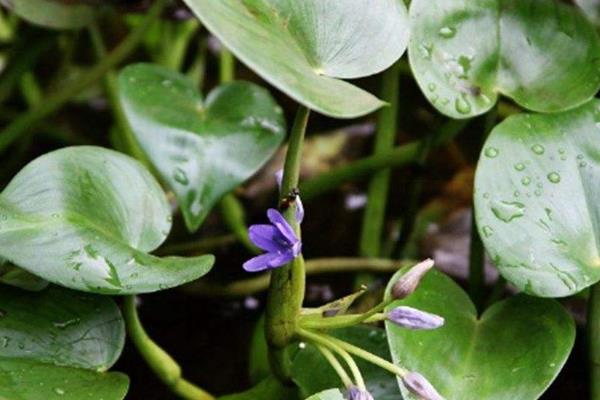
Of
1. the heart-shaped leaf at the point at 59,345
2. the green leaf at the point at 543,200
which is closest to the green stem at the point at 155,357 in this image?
the heart-shaped leaf at the point at 59,345

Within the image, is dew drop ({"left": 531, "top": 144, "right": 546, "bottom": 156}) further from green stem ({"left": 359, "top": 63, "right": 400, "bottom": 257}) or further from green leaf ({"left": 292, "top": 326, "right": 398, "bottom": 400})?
green stem ({"left": 359, "top": 63, "right": 400, "bottom": 257})

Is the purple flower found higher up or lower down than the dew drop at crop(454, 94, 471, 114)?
higher up

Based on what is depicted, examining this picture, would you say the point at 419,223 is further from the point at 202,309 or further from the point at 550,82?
→ the point at 550,82

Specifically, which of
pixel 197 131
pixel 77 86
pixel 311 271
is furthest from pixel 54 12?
→ pixel 311 271

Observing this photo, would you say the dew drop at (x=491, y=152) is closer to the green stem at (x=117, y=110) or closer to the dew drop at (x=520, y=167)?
the dew drop at (x=520, y=167)

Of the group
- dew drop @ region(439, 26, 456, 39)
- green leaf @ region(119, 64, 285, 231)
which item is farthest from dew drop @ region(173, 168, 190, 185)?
dew drop @ region(439, 26, 456, 39)

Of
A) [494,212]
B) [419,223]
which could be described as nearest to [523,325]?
[494,212]
